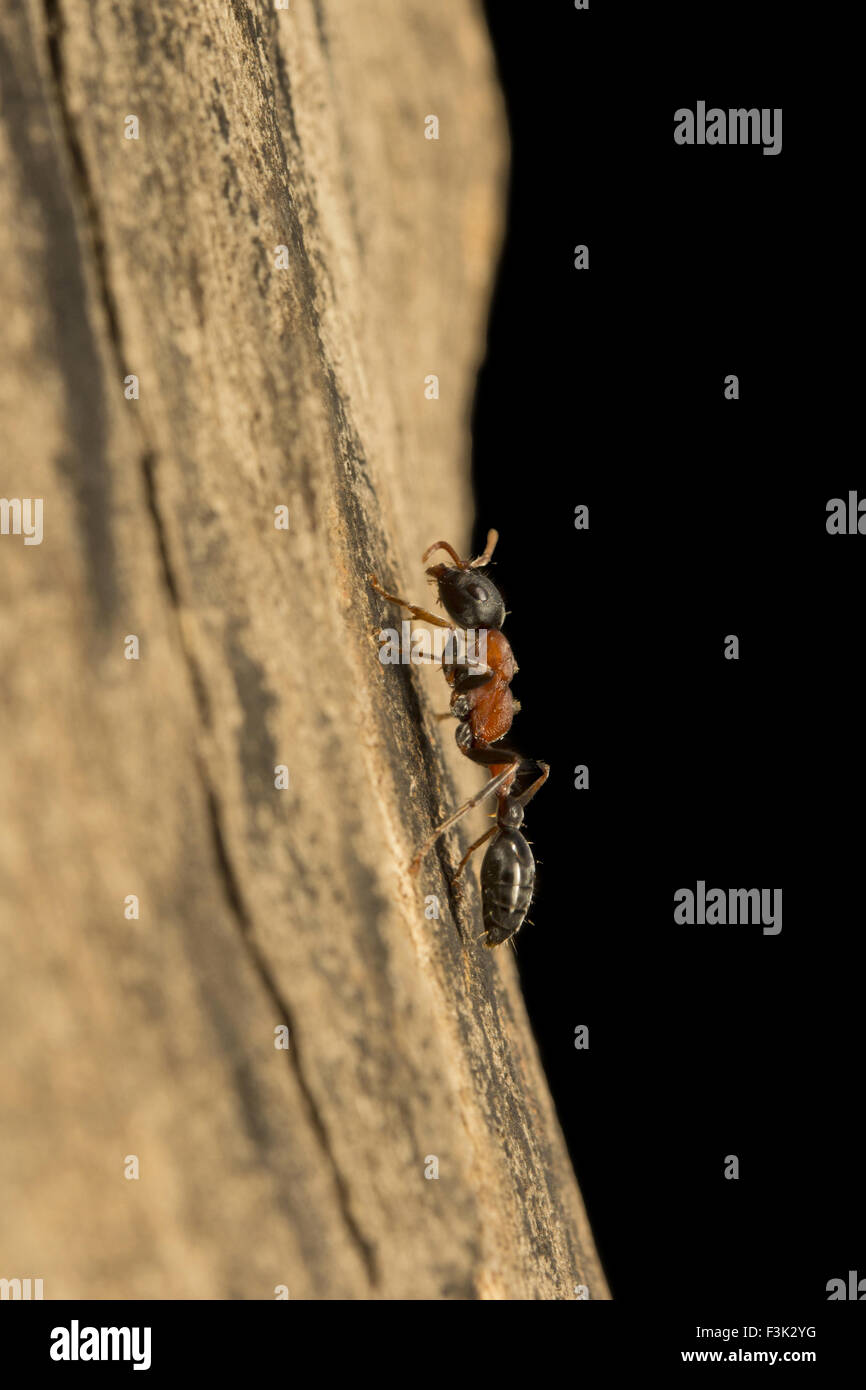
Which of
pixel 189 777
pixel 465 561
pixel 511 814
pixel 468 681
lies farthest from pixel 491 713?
pixel 189 777

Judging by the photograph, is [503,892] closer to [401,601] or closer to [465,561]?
[401,601]

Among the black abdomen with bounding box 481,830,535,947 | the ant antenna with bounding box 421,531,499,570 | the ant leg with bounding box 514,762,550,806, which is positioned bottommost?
the black abdomen with bounding box 481,830,535,947

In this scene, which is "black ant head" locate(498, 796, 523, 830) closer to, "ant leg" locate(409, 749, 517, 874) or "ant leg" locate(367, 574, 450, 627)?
"ant leg" locate(409, 749, 517, 874)

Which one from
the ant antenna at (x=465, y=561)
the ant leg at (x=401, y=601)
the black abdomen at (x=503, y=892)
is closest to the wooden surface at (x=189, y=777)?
the ant leg at (x=401, y=601)

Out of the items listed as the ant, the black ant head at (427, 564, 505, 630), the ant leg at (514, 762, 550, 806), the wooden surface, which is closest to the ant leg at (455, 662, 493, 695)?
the ant

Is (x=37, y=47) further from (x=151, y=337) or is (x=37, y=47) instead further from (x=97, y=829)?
(x=97, y=829)

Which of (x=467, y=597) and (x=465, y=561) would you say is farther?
(x=465, y=561)

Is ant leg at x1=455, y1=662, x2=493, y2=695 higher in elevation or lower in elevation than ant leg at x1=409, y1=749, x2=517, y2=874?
higher
